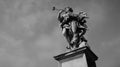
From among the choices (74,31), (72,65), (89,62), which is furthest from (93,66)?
(74,31)

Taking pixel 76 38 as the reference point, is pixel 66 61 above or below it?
below

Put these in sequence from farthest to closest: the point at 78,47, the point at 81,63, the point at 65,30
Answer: the point at 65,30 → the point at 78,47 → the point at 81,63

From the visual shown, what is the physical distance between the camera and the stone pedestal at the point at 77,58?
393 inches

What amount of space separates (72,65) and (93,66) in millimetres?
1209

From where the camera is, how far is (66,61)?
10461 millimetres

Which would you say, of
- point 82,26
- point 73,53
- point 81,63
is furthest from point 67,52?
point 82,26

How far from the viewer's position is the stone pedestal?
9977 millimetres

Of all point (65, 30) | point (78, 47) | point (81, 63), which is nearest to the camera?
point (81, 63)

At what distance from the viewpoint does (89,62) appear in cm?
1026

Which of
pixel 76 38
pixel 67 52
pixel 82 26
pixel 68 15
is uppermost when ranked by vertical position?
pixel 68 15

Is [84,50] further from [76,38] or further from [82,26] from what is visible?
[82,26]

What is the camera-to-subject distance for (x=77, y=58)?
33.5ft

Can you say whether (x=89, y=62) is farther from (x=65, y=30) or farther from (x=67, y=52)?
(x=65, y=30)

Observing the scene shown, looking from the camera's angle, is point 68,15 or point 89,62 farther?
point 68,15
